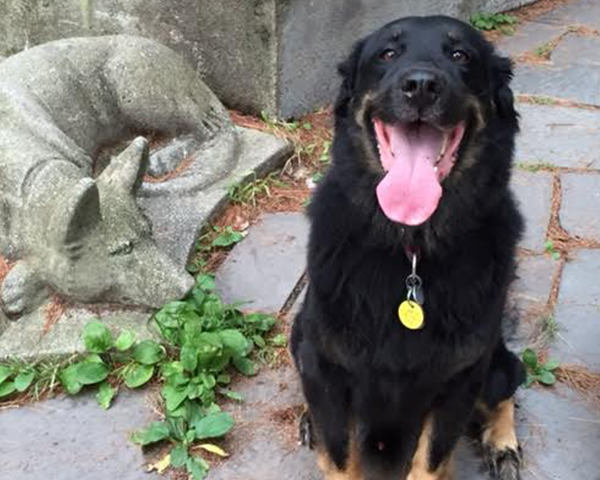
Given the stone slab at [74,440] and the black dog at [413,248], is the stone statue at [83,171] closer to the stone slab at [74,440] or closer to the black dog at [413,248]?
the stone slab at [74,440]

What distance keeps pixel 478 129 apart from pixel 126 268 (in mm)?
1693

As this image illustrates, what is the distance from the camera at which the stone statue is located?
3777 millimetres

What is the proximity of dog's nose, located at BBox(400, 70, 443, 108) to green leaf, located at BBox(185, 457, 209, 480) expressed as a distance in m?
1.52

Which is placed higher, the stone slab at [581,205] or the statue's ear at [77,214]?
the statue's ear at [77,214]

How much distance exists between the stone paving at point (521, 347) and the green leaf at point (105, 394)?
3cm

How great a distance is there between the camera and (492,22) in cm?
680

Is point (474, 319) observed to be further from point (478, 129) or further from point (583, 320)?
point (583, 320)

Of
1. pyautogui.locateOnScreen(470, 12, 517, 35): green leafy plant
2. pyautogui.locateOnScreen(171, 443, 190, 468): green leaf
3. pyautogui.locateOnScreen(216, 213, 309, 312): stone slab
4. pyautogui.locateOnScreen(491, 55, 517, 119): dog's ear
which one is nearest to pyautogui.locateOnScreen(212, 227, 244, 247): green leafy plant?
pyautogui.locateOnScreen(216, 213, 309, 312): stone slab

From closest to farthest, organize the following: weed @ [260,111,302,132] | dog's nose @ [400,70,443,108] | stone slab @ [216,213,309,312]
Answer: dog's nose @ [400,70,443,108] → stone slab @ [216,213,309,312] → weed @ [260,111,302,132]

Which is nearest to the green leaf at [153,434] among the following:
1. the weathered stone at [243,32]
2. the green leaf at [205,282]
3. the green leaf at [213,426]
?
the green leaf at [213,426]

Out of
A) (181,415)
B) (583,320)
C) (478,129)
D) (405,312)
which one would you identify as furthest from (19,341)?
(583,320)

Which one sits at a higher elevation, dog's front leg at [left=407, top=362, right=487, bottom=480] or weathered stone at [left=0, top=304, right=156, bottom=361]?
dog's front leg at [left=407, top=362, right=487, bottom=480]

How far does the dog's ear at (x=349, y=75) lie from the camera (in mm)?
3035

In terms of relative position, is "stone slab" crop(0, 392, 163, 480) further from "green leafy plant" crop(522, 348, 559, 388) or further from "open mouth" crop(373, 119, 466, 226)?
"green leafy plant" crop(522, 348, 559, 388)
